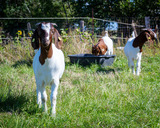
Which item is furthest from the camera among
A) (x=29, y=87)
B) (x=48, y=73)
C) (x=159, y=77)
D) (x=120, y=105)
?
(x=159, y=77)

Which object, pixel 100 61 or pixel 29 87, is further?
pixel 100 61

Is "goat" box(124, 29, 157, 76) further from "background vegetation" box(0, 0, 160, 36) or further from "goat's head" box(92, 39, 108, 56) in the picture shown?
"background vegetation" box(0, 0, 160, 36)

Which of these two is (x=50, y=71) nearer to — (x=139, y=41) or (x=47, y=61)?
(x=47, y=61)

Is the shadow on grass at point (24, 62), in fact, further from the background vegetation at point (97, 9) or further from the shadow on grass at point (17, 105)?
the background vegetation at point (97, 9)

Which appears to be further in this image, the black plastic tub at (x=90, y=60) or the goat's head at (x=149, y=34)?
the black plastic tub at (x=90, y=60)

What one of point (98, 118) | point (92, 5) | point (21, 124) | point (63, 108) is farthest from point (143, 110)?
point (92, 5)

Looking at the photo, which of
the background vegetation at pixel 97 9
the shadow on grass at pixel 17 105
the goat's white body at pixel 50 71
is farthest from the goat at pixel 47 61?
the background vegetation at pixel 97 9

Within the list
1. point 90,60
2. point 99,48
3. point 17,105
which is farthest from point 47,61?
point 99,48

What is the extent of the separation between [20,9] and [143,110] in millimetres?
18382

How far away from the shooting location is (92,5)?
51.4ft

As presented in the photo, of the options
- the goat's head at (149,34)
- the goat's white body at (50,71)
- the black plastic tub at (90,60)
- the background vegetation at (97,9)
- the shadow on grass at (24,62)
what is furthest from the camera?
the background vegetation at (97,9)

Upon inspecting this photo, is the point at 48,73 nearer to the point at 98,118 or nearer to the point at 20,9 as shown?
the point at 98,118

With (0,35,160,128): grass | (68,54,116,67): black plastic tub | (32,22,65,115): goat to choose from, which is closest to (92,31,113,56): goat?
(68,54,116,67): black plastic tub

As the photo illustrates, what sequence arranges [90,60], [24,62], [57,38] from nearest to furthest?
[57,38] < [90,60] < [24,62]
